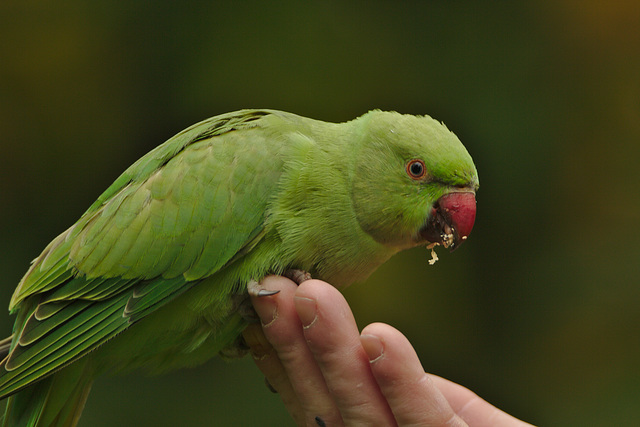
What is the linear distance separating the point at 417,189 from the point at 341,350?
0.67 meters

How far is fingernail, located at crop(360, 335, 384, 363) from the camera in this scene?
1.80m

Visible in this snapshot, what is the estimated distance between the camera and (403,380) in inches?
70.9

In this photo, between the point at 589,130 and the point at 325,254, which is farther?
the point at 589,130

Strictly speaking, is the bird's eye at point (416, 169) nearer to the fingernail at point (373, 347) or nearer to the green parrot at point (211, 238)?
the green parrot at point (211, 238)

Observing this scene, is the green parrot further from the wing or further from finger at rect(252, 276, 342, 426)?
finger at rect(252, 276, 342, 426)

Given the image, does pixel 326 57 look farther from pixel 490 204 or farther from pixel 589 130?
pixel 589 130

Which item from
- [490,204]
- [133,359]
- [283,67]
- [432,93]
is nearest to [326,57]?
[283,67]

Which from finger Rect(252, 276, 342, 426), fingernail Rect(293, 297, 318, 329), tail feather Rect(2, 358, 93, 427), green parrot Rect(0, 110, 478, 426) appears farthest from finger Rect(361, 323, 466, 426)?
tail feather Rect(2, 358, 93, 427)

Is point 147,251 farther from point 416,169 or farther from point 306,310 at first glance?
point 416,169

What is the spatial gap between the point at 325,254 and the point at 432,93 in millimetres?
2501

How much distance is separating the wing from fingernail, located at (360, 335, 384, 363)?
0.54m

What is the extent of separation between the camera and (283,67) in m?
4.21

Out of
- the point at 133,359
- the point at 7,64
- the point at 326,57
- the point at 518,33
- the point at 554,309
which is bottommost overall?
the point at 554,309

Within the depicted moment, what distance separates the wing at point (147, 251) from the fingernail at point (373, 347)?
539 millimetres
